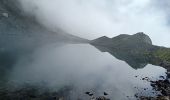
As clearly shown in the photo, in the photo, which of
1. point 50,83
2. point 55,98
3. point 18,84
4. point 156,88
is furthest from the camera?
point 156,88

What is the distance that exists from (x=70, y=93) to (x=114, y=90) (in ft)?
61.5

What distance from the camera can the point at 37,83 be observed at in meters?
81.4

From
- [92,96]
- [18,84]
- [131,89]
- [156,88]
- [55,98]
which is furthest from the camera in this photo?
[156,88]

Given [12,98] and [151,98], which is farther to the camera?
[151,98]

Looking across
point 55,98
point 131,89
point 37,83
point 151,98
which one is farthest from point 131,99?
point 37,83

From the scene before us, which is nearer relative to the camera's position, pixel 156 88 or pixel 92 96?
pixel 92 96

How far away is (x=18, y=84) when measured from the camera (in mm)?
76500

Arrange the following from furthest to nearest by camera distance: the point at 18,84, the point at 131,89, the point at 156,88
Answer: the point at 156,88
the point at 131,89
the point at 18,84

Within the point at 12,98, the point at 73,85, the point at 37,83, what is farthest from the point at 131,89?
the point at 12,98

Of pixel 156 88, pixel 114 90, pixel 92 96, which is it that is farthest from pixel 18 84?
pixel 156 88

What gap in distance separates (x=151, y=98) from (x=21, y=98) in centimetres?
3965

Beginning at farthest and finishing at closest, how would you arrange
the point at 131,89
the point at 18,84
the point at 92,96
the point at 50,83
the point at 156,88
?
the point at 156,88, the point at 131,89, the point at 50,83, the point at 18,84, the point at 92,96

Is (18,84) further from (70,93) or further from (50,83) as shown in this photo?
(70,93)

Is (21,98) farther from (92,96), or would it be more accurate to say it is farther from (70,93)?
(92,96)
